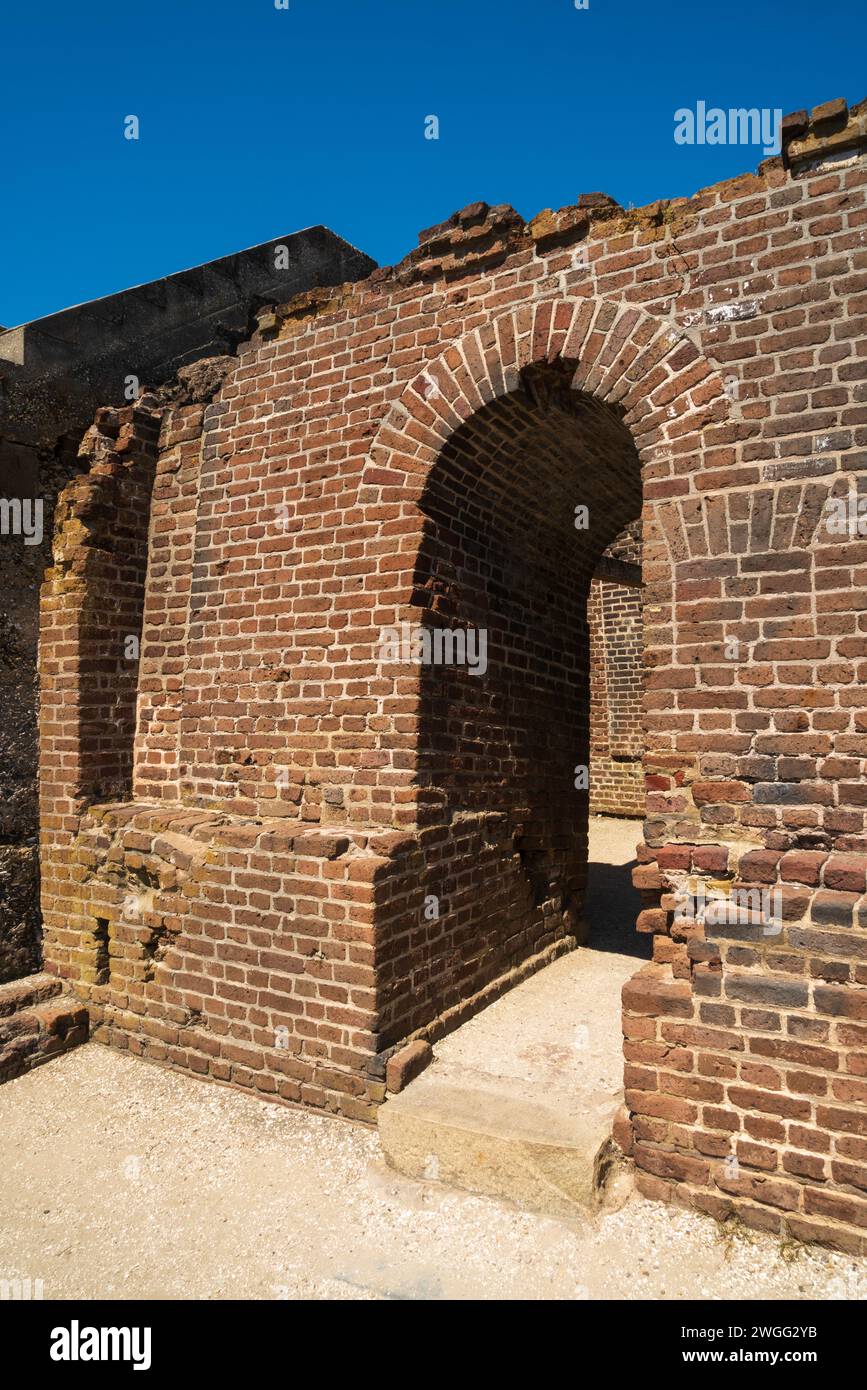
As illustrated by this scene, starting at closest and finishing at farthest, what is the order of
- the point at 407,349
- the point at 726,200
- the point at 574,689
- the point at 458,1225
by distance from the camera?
the point at 458,1225, the point at 726,200, the point at 407,349, the point at 574,689

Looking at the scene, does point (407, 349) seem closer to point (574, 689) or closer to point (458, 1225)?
point (574, 689)

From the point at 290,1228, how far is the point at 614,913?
4824 mm

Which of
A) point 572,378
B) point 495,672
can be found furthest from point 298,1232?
point 572,378

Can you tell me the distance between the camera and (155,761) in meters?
5.43

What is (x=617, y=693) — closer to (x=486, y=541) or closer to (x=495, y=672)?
(x=495, y=672)

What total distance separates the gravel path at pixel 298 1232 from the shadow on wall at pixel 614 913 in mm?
2661

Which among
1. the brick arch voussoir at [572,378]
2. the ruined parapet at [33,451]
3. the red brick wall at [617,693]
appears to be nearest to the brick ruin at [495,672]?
the brick arch voussoir at [572,378]

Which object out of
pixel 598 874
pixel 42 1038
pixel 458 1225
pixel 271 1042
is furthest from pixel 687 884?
pixel 598 874

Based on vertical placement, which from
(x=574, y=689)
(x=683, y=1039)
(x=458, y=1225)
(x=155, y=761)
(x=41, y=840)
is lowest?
(x=458, y=1225)

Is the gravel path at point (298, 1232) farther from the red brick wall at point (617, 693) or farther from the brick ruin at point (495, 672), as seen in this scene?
the red brick wall at point (617, 693)

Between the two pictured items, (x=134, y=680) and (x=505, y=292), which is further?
(x=134, y=680)

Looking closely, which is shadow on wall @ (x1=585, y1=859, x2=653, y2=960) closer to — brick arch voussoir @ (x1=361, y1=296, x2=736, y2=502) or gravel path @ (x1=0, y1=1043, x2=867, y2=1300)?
gravel path @ (x1=0, y1=1043, x2=867, y2=1300)

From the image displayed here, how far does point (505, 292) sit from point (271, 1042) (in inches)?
167

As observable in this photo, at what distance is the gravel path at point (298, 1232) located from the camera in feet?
9.42
